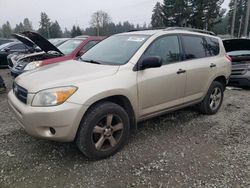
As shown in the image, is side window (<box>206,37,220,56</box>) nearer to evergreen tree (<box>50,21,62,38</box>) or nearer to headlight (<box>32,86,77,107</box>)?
headlight (<box>32,86,77,107</box>)

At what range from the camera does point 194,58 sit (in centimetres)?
450

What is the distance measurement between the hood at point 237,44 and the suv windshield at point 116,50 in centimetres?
514

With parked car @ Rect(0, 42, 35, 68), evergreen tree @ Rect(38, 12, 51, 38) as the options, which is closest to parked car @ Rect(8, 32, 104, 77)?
parked car @ Rect(0, 42, 35, 68)

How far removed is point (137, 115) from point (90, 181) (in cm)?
119

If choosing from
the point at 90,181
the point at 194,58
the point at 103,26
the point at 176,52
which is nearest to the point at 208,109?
the point at 194,58

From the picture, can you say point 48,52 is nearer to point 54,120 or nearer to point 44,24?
point 54,120

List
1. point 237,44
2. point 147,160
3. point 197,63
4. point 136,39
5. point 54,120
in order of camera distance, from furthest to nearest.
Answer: point 237,44
point 197,63
point 136,39
point 147,160
point 54,120

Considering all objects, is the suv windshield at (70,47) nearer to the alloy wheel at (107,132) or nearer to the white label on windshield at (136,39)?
the white label on windshield at (136,39)

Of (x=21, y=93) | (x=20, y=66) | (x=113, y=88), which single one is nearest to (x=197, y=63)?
(x=113, y=88)

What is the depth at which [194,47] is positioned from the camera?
4574mm

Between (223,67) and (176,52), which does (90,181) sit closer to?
(176,52)

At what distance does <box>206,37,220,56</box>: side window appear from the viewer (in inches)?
195

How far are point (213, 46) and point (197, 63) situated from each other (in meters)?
0.86

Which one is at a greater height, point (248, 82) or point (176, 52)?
point (176, 52)
